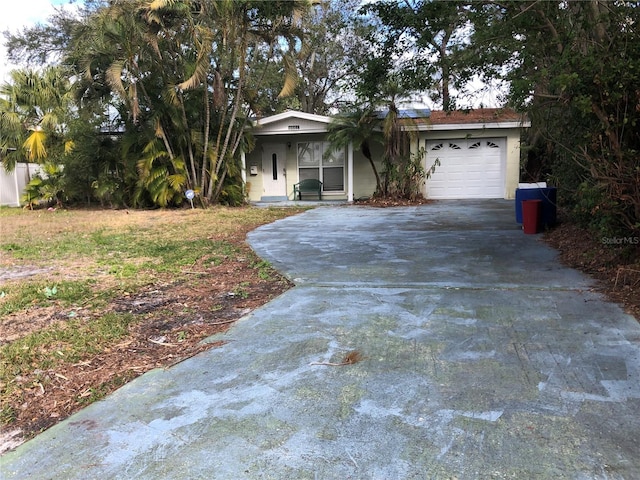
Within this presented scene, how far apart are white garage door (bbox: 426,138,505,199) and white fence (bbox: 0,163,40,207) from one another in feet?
49.0

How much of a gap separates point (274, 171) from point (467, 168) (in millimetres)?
7262

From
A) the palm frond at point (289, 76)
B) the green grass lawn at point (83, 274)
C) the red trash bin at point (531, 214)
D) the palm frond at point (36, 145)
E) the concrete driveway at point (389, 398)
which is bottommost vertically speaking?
the concrete driveway at point (389, 398)

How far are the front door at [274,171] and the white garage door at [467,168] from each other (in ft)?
18.1

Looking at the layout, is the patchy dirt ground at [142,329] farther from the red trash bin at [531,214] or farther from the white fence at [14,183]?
the white fence at [14,183]

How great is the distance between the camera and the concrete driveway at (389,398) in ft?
7.49

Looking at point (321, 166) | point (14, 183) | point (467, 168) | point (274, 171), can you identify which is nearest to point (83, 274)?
point (321, 166)

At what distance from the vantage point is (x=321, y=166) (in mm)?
18406

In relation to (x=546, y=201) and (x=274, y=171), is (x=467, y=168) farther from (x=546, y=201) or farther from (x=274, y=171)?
(x=546, y=201)

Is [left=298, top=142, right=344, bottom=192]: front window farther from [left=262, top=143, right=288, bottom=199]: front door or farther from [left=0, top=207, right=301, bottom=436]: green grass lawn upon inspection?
[left=0, top=207, right=301, bottom=436]: green grass lawn

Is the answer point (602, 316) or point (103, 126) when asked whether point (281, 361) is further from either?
point (103, 126)

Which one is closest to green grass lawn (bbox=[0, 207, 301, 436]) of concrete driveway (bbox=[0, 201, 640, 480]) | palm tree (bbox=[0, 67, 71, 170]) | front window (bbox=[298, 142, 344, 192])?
concrete driveway (bbox=[0, 201, 640, 480])

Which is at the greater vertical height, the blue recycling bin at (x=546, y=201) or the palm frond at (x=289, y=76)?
the palm frond at (x=289, y=76)

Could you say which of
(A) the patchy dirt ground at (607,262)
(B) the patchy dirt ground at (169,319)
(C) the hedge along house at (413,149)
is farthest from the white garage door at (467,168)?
(B) the patchy dirt ground at (169,319)

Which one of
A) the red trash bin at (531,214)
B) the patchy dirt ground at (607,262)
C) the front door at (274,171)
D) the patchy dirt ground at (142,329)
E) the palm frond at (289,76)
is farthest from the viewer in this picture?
the front door at (274,171)
